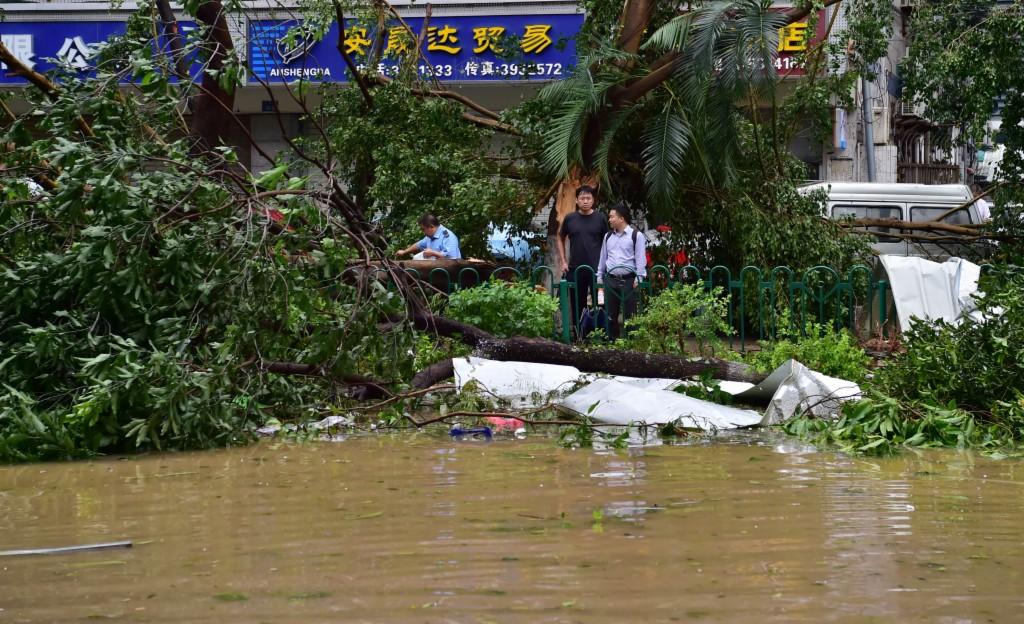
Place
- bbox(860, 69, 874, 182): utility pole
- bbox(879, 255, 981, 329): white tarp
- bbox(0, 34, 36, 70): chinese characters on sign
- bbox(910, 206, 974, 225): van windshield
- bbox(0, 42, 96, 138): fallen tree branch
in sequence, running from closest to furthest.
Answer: bbox(0, 42, 96, 138): fallen tree branch, bbox(879, 255, 981, 329): white tarp, bbox(910, 206, 974, 225): van windshield, bbox(0, 34, 36, 70): chinese characters on sign, bbox(860, 69, 874, 182): utility pole

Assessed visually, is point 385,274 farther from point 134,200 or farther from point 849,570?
point 849,570

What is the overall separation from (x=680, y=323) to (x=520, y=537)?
5.62 metres

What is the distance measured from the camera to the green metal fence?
1109 cm

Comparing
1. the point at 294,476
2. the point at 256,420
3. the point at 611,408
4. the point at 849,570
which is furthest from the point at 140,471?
the point at 849,570

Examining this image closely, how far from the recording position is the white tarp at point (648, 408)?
25.6 ft

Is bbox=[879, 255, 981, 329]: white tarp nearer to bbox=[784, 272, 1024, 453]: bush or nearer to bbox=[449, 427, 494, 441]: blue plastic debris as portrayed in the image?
bbox=[784, 272, 1024, 453]: bush

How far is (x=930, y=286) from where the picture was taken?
11031 millimetres

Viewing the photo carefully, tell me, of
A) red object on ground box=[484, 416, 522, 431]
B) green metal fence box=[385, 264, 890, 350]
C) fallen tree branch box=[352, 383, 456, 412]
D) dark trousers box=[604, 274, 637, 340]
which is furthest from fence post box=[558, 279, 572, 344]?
red object on ground box=[484, 416, 522, 431]

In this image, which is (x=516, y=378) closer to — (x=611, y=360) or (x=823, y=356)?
(x=611, y=360)

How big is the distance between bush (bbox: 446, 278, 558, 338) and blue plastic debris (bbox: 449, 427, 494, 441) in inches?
93.9

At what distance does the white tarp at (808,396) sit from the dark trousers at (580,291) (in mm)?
3422

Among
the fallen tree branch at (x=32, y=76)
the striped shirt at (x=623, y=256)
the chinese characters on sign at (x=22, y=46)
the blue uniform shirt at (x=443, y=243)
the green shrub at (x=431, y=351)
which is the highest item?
the chinese characters on sign at (x=22, y=46)

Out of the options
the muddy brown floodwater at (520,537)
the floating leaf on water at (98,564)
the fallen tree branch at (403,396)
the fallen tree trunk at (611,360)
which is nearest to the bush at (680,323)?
the fallen tree trunk at (611,360)

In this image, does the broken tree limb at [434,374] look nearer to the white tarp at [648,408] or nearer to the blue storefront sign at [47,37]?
the white tarp at [648,408]
